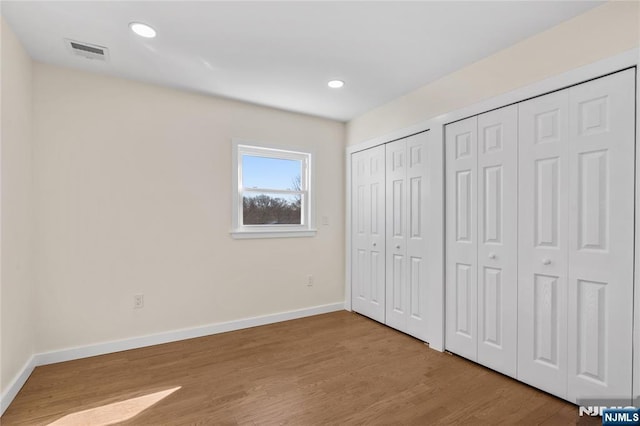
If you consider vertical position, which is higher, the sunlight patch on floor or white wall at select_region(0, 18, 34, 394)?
white wall at select_region(0, 18, 34, 394)

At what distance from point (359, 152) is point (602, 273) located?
2.63 m

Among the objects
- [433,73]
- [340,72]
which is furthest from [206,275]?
[433,73]

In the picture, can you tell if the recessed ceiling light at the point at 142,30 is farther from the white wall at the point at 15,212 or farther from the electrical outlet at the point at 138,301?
the electrical outlet at the point at 138,301

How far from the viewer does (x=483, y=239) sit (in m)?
2.50

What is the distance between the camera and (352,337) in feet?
10.3

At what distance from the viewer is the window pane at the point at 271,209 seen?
11.7 ft

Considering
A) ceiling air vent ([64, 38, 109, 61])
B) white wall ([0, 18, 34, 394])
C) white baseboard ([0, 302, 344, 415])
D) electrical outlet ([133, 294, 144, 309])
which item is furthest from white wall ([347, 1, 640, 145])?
white wall ([0, 18, 34, 394])

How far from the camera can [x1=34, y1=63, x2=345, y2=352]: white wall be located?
259cm

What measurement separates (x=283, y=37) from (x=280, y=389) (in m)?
2.51

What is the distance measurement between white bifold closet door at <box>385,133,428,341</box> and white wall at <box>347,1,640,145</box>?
1.12ft

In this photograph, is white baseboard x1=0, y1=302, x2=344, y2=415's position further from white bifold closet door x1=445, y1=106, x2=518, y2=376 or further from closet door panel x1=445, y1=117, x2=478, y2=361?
white bifold closet door x1=445, y1=106, x2=518, y2=376

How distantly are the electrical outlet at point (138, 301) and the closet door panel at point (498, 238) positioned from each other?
9.94 feet

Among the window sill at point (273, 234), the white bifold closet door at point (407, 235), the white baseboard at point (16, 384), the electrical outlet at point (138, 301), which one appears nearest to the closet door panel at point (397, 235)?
the white bifold closet door at point (407, 235)

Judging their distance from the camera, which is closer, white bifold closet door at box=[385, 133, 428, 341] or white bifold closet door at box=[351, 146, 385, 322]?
white bifold closet door at box=[385, 133, 428, 341]
